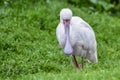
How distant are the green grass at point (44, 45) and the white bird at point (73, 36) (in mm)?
422

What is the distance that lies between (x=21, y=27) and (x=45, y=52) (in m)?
1.61

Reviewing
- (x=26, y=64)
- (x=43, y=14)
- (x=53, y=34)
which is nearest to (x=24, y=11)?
(x=43, y=14)

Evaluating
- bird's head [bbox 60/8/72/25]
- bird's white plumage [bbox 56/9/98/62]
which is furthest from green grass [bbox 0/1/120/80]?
bird's head [bbox 60/8/72/25]

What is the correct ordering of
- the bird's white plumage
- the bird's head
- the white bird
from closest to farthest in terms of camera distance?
1. the bird's head
2. the white bird
3. the bird's white plumage

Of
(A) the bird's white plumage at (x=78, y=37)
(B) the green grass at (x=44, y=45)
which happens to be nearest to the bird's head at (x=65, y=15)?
(A) the bird's white plumage at (x=78, y=37)

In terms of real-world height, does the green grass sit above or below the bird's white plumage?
below

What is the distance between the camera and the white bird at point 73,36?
30.2ft

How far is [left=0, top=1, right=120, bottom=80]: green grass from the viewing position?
9.16 meters

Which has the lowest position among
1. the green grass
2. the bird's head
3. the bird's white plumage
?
the green grass

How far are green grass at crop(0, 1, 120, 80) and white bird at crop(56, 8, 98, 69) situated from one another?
42 centimetres

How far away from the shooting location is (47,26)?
13.2m

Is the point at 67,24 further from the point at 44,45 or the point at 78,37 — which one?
the point at 44,45

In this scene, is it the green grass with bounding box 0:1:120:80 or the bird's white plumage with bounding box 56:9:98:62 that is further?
the bird's white plumage with bounding box 56:9:98:62

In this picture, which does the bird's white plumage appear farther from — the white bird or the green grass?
the green grass
